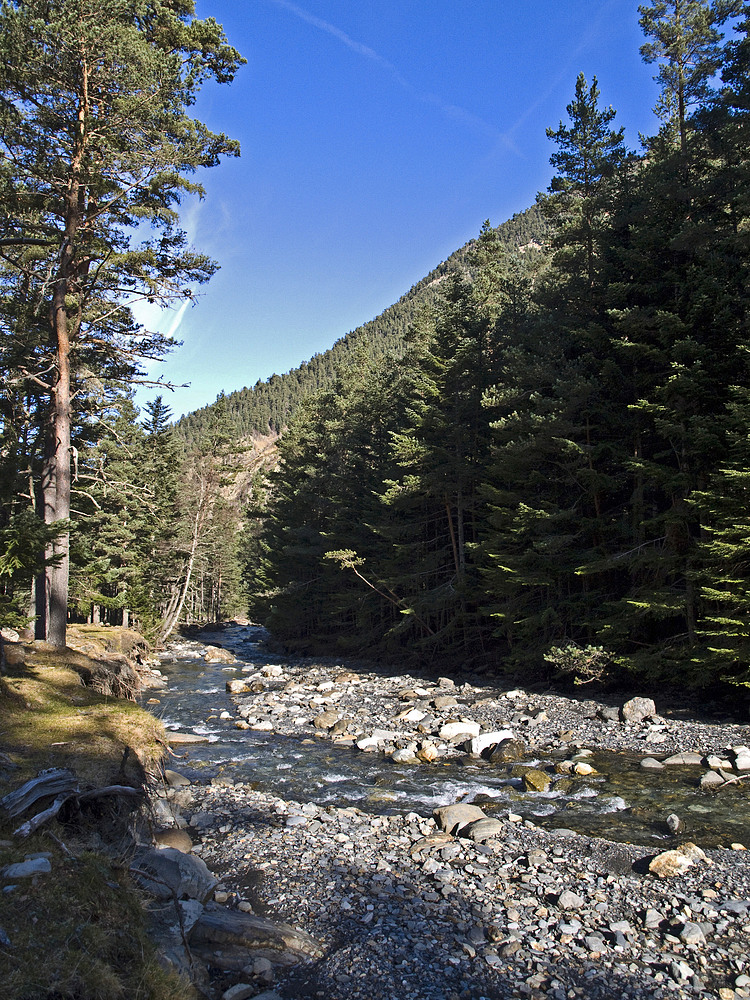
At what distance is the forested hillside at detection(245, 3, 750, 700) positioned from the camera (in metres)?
14.0

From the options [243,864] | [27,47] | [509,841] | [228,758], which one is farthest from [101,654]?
[27,47]

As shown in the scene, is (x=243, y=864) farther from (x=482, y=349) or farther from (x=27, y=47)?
(x=482, y=349)

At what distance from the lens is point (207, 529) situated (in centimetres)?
3991

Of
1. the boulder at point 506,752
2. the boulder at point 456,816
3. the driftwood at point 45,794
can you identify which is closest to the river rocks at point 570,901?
the boulder at point 456,816

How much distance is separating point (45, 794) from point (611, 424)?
1655cm

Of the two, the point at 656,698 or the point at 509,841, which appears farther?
the point at 656,698

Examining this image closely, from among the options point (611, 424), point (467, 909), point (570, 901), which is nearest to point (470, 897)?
point (467, 909)

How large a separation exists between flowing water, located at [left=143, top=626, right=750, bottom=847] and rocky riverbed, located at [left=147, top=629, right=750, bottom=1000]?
323 millimetres

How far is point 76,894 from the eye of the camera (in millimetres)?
4172

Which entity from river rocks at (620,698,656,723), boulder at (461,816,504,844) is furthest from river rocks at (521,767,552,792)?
river rocks at (620,698,656,723)

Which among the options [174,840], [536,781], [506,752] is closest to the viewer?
[174,840]

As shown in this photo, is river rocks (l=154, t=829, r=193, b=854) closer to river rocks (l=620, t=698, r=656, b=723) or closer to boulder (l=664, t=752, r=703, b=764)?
boulder (l=664, t=752, r=703, b=764)

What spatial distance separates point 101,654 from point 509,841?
14.3m

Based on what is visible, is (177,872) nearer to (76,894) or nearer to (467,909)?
(76,894)
